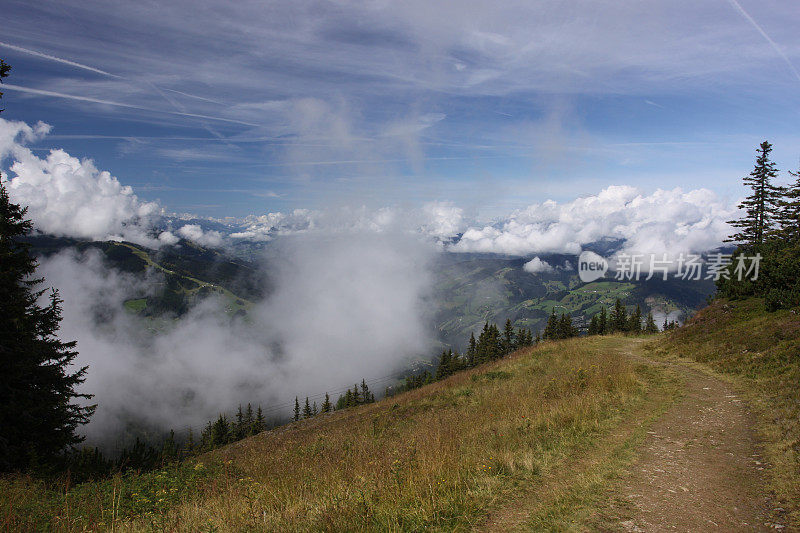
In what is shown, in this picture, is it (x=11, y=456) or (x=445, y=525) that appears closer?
(x=445, y=525)

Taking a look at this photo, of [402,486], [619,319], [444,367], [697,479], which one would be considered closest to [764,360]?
[697,479]

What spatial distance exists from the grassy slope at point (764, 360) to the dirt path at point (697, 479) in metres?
0.31

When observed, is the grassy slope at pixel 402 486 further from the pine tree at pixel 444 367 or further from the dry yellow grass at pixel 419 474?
the pine tree at pixel 444 367

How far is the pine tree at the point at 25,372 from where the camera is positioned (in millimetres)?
11734

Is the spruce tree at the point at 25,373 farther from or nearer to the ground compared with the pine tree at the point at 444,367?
farther from the ground

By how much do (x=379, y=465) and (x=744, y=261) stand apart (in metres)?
32.6

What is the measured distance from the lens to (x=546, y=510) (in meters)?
5.03

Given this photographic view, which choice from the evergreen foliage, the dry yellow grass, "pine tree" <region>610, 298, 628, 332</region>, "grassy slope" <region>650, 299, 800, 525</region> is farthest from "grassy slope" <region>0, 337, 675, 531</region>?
"pine tree" <region>610, 298, 628, 332</region>

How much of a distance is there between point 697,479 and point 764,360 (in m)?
12.3

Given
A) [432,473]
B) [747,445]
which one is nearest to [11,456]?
[432,473]

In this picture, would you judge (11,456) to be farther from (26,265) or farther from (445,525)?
(445,525)

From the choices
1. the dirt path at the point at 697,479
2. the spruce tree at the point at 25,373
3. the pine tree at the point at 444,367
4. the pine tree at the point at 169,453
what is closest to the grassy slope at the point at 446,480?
the dirt path at the point at 697,479

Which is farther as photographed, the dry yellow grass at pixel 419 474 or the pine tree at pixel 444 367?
the pine tree at pixel 444 367

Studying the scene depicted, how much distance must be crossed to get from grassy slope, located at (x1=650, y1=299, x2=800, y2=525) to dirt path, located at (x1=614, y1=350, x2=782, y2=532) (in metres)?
0.31
